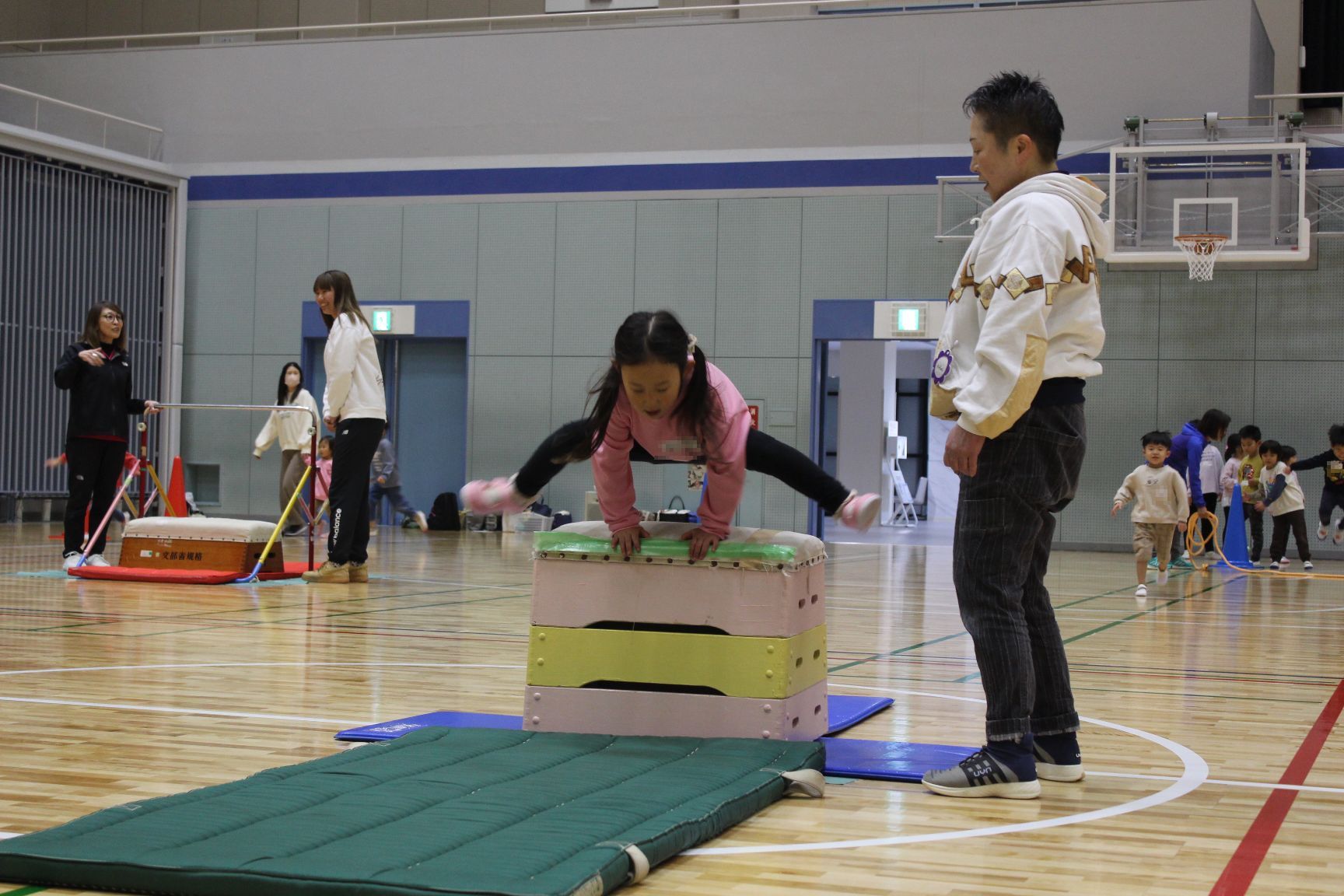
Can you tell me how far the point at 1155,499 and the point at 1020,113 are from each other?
24.5 ft

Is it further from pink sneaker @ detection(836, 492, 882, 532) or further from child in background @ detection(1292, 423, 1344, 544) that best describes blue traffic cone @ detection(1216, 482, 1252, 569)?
pink sneaker @ detection(836, 492, 882, 532)

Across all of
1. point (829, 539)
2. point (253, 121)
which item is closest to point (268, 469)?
point (253, 121)

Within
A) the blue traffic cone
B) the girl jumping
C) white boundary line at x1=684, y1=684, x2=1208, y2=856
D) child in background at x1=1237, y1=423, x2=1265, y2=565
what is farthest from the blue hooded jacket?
the girl jumping

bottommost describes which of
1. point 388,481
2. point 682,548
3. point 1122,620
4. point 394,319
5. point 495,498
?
point 1122,620

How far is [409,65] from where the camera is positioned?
57.5 feet

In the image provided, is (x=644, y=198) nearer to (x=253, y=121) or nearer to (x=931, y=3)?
(x=931, y=3)

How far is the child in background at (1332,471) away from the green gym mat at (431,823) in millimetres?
11799

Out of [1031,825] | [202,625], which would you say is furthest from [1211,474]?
[1031,825]

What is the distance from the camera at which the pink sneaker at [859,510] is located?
12.5ft

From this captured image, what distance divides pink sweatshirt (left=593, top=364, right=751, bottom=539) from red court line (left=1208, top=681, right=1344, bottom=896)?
147cm

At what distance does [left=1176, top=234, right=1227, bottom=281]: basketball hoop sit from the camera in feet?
46.6

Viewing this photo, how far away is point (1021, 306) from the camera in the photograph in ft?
10.1

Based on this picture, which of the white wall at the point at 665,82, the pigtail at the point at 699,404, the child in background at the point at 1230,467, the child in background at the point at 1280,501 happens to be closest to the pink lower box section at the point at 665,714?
the pigtail at the point at 699,404

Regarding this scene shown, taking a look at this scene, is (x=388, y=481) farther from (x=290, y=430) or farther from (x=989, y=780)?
(x=989, y=780)
